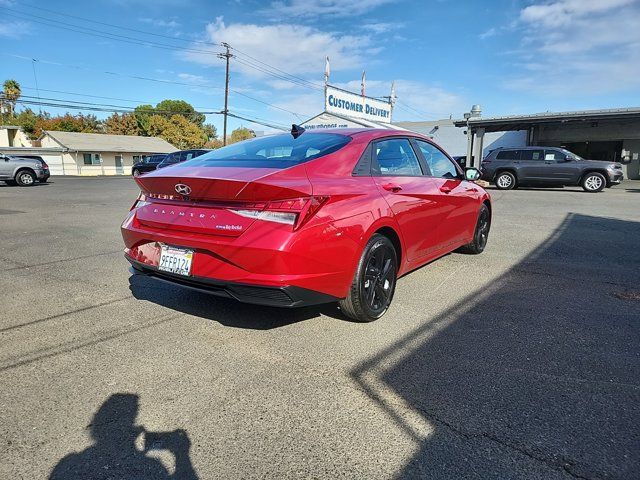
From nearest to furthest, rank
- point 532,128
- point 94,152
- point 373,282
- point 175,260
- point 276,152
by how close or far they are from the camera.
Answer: point 175,260
point 373,282
point 276,152
point 532,128
point 94,152

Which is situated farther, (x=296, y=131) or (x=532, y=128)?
(x=532, y=128)

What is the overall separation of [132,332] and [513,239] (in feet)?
20.1

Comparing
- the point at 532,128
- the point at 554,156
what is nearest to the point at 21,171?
the point at 554,156

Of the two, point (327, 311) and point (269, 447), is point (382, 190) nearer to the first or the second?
point (327, 311)

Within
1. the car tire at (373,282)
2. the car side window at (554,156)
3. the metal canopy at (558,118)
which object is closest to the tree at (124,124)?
the metal canopy at (558,118)

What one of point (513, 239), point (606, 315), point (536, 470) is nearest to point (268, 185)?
point (536, 470)

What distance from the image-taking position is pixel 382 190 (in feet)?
11.9

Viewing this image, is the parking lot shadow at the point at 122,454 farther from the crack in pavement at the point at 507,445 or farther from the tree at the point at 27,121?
the tree at the point at 27,121

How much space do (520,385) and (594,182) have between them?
1782cm

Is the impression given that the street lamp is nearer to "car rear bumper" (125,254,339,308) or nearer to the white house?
"car rear bumper" (125,254,339,308)

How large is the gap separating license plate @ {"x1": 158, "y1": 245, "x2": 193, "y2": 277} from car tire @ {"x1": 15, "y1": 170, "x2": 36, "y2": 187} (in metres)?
Result: 21.7

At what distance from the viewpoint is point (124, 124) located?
72.4 m

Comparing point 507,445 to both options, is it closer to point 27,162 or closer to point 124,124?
point 27,162

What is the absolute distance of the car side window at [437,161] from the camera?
467 cm
